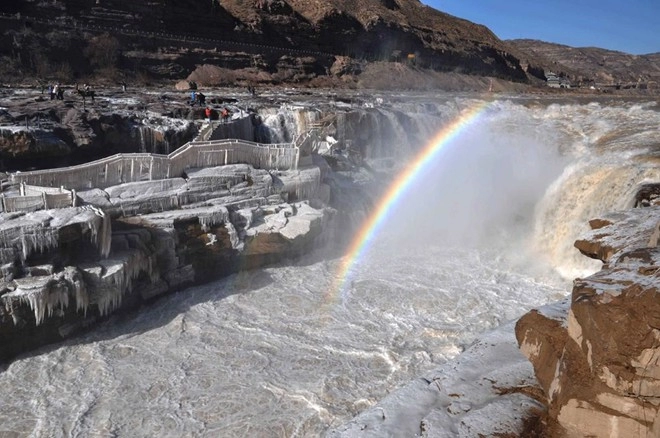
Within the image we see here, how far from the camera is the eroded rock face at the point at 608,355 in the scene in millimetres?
3691

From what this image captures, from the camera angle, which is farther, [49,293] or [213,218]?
[213,218]

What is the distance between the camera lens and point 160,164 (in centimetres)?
1118

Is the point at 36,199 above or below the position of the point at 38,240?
above

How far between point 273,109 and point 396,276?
9.10 meters

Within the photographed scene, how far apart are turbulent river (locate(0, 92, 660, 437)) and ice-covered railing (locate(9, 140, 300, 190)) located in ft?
8.41

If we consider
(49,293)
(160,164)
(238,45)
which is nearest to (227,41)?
(238,45)

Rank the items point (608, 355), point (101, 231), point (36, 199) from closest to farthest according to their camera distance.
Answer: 1. point (608, 355)
2. point (36, 199)
3. point (101, 231)

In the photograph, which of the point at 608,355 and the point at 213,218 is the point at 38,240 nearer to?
the point at 213,218

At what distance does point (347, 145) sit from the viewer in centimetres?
1838

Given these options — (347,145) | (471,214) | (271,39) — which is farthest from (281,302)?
(271,39)

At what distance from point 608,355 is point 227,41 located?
4011cm

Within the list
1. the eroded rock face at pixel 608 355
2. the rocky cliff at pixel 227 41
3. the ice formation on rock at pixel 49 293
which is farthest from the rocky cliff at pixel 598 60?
the eroded rock face at pixel 608 355

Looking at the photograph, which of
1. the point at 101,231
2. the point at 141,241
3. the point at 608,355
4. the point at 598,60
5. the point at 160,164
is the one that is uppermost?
the point at 598,60

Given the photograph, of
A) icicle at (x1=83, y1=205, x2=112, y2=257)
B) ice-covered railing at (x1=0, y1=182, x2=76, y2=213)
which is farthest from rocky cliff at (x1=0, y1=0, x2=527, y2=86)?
icicle at (x1=83, y1=205, x2=112, y2=257)
